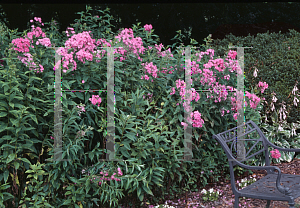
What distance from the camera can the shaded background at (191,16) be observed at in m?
7.54

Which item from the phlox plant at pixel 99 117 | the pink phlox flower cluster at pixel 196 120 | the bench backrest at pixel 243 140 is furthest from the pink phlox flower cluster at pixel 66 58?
the bench backrest at pixel 243 140

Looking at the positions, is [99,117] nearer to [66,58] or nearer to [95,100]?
[95,100]

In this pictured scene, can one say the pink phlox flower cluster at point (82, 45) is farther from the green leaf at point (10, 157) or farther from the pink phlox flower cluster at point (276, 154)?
the pink phlox flower cluster at point (276, 154)

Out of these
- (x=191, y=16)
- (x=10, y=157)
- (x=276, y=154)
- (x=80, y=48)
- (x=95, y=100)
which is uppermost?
(x=191, y=16)

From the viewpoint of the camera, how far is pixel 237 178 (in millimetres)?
4156

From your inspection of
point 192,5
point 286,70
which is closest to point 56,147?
point 286,70

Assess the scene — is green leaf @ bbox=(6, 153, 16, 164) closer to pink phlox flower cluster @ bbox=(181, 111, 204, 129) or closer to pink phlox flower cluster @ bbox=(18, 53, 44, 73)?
pink phlox flower cluster @ bbox=(18, 53, 44, 73)

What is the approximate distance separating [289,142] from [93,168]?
3.35m

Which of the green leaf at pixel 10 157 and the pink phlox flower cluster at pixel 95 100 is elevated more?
the pink phlox flower cluster at pixel 95 100

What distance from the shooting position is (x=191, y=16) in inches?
334

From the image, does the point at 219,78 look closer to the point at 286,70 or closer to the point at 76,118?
the point at 76,118

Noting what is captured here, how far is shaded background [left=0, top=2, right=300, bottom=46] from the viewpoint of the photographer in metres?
7.54

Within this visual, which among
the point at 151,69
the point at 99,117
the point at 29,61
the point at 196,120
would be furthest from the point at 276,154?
the point at 29,61

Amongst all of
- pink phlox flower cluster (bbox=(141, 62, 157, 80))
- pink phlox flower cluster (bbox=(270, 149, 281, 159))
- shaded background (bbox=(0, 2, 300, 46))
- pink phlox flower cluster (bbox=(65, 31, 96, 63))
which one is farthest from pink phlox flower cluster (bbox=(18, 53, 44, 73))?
shaded background (bbox=(0, 2, 300, 46))
